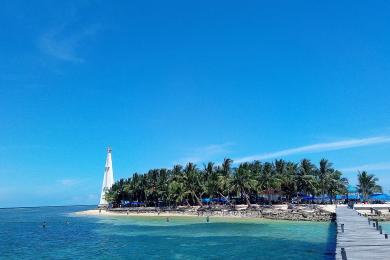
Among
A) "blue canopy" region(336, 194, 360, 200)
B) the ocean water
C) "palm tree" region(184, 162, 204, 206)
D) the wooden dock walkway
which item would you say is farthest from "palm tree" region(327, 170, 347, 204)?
the wooden dock walkway

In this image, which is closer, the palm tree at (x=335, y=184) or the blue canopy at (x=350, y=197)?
the palm tree at (x=335, y=184)

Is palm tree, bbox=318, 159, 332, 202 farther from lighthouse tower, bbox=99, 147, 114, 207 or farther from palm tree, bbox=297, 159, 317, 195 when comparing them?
lighthouse tower, bbox=99, 147, 114, 207

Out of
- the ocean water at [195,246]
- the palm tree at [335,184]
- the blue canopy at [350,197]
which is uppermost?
the palm tree at [335,184]

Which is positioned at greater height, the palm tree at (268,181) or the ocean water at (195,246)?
the palm tree at (268,181)

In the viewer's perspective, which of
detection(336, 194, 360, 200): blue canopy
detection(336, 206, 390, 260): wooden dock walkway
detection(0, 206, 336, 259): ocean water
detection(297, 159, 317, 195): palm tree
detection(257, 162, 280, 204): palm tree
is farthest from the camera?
detection(336, 194, 360, 200): blue canopy

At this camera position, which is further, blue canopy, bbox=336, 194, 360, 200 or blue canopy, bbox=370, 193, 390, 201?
blue canopy, bbox=336, 194, 360, 200

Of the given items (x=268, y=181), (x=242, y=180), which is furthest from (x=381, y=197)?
(x=242, y=180)

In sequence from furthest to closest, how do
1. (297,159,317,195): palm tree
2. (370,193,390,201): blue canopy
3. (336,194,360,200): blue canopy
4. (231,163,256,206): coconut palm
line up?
(336,194,360,200): blue canopy → (370,193,390,201): blue canopy → (297,159,317,195): palm tree → (231,163,256,206): coconut palm

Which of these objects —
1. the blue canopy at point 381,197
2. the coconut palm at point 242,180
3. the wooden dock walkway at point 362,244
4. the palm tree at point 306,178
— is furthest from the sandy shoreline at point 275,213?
the wooden dock walkway at point 362,244

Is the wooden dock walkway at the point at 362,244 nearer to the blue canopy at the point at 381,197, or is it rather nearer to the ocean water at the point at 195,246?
the ocean water at the point at 195,246

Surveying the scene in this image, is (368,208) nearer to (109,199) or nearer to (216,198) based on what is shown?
(216,198)

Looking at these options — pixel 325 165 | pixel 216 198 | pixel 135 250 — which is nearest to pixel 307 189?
pixel 325 165

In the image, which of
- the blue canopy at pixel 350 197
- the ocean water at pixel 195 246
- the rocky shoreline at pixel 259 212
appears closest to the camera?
the ocean water at pixel 195 246
